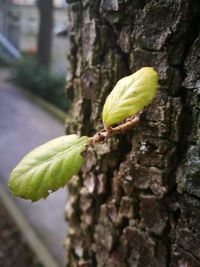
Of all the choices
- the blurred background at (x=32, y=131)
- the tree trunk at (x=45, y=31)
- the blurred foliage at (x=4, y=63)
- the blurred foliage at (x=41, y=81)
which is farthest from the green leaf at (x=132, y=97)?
the blurred foliage at (x=4, y=63)

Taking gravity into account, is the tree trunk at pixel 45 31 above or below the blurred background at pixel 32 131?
above

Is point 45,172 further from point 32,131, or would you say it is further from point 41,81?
point 41,81

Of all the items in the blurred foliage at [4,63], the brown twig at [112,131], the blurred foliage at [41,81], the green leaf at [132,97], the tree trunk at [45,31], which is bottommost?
the blurred foliage at [41,81]

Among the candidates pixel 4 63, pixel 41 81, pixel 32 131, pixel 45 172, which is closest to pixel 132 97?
pixel 45 172

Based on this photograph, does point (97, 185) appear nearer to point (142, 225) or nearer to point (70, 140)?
point (142, 225)

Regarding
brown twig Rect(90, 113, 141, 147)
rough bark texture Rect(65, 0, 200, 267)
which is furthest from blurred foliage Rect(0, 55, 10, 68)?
brown twig Rect(90, 113, 141, 147)

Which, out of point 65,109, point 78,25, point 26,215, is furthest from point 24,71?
point 78,25

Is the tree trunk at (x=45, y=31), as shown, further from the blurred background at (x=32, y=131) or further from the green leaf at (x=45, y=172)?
the green leaf at (x=45, y=172)
